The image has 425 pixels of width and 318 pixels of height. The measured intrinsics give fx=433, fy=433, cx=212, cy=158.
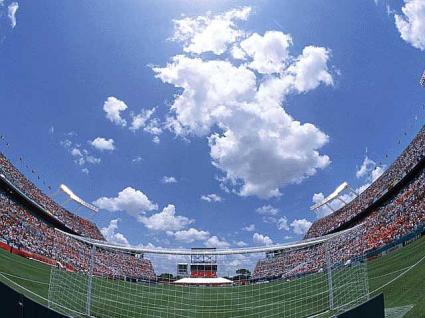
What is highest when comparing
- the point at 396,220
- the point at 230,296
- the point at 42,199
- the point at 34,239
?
the point at 42,199

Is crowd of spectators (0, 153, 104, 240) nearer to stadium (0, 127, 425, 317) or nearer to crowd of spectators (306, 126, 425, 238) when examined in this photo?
stadium (0, 127, 425, 317)

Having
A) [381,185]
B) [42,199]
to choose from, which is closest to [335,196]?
[381,185]

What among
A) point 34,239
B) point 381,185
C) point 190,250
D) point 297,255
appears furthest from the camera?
point 381,185

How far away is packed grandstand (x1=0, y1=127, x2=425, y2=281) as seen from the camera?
23.9m

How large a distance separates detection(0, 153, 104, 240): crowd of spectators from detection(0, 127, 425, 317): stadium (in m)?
0.68

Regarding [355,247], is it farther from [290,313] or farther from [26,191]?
[26,191]

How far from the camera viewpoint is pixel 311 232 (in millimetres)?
63406

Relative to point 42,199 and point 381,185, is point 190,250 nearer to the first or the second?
point 381,185

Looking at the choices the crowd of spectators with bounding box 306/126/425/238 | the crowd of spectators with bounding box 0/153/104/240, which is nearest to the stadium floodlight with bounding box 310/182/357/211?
the crowd of spectators with bounding box 306/126/425/238

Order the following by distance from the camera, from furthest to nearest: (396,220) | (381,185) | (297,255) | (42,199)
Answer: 1. (42,199)
2. (381,185)
3. (396,220)
4. (297,255)

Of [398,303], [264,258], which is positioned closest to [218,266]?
[264,258]

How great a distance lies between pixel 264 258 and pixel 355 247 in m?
21.6

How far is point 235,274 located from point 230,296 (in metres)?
4.96

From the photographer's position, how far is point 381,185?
43.4m
